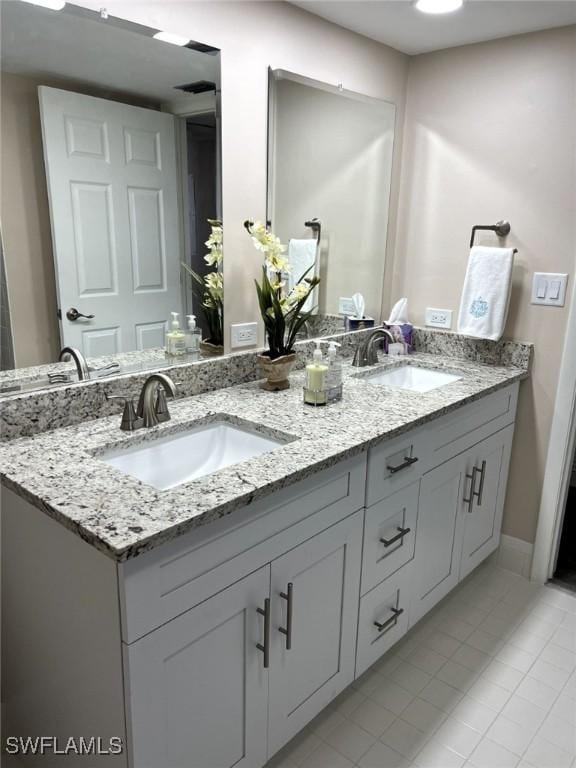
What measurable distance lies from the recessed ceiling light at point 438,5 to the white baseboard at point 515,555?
80.0 inches

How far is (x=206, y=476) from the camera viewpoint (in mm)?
1211

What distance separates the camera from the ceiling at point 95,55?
4.26 feet

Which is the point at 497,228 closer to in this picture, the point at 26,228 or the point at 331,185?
the point at 331,185

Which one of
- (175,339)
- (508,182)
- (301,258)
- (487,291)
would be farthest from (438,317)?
(175,339)

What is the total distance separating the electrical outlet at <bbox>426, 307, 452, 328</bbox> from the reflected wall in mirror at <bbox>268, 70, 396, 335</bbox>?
23cm

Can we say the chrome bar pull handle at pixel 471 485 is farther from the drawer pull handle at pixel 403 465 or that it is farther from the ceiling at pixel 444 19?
the ceiling at pixel 444 19

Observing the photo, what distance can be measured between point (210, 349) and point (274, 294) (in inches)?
10.9

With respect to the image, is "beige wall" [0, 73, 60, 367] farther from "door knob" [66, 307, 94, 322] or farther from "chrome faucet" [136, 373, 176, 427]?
"chrome faucet" [136, 373, 176, 427]

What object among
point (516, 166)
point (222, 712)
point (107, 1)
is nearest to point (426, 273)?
point (516, 166)

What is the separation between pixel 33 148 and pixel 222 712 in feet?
4.52

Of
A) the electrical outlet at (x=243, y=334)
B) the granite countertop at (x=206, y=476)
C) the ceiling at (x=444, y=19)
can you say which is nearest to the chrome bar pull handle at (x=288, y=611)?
the granite countertop at (x=206, y=476)

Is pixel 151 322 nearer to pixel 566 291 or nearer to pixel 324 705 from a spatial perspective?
pixel 324 705

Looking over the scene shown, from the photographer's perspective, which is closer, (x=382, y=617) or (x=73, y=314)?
(x=73, y=314)

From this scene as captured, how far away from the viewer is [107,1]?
1.42 m
